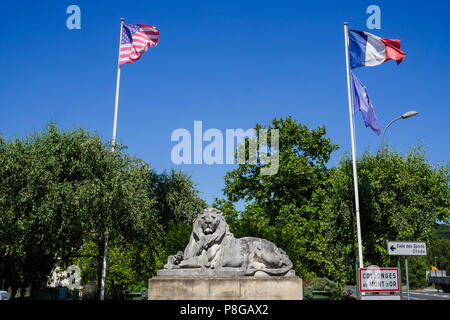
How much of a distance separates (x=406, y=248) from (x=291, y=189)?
66.3ft

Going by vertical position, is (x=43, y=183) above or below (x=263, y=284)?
above

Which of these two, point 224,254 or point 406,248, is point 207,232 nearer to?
point 224,254

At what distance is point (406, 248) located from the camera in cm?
1391

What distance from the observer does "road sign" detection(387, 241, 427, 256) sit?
45.2 feet

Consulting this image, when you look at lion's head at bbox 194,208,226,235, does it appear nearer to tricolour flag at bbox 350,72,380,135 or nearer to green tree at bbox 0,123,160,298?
green tree at bbox 0,123,160,298

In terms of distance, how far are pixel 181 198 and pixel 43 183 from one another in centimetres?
1110

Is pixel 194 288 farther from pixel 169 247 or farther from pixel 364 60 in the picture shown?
pixel 364 60

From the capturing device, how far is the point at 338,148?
37031 millimetres

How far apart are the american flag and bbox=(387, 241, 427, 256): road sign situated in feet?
52.6

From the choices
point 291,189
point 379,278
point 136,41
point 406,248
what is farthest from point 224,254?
point 291,189

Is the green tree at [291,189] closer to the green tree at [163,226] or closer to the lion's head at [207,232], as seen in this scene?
the green tree at [163,226]

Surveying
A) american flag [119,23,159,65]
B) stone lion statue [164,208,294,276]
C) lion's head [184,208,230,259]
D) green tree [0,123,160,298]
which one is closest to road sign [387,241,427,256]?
stone lion statue [164,208,294,276]

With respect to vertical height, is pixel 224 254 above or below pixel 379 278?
above
